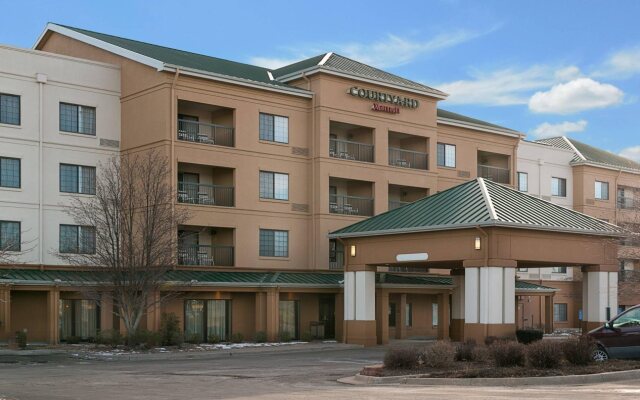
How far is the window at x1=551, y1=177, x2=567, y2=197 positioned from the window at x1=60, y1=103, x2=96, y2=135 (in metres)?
34.7

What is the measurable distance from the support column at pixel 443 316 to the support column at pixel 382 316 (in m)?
4.42

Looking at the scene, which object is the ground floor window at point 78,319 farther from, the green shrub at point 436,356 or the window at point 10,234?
the green shrub at point 436,356

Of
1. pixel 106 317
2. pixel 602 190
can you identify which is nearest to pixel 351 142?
pixel 106 317

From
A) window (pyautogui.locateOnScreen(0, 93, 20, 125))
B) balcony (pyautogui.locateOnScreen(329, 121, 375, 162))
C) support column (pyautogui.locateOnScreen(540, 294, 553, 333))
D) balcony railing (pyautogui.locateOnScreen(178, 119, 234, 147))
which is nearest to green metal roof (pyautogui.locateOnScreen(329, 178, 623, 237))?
balcony railing (pyautogui.locateOnScreen(178, 119, 234, 147))

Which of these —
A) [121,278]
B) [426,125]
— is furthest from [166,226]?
[426,125]

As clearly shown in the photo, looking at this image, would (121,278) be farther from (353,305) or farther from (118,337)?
(353,305)

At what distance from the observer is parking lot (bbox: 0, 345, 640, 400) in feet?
61.6

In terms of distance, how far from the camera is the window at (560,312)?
64.6 m

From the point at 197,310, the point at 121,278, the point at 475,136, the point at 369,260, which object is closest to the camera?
the point at 121,278

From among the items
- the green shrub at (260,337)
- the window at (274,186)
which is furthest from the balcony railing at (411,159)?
the green shrub at (260,337)

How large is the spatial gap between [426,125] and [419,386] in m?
33.9

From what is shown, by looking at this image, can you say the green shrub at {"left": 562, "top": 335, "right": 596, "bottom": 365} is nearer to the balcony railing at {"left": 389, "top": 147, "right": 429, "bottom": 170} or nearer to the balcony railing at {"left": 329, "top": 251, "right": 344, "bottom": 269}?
the balcony railing at {"left": 329, "top": 251, "right": 344, "bottom": 269}

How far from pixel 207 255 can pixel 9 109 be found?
11.5 m

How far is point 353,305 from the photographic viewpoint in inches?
1658
